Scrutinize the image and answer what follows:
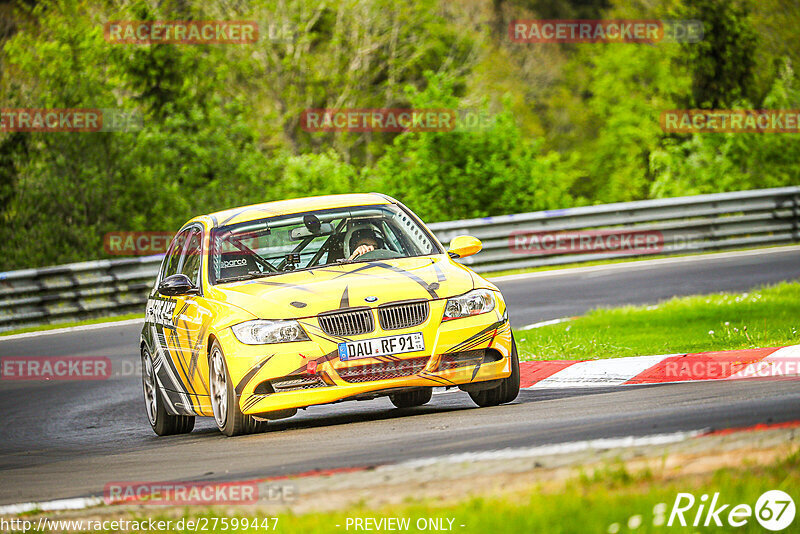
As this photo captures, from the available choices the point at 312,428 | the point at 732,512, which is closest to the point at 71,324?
the point at 312,428

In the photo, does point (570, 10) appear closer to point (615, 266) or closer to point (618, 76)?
point (618, 76)

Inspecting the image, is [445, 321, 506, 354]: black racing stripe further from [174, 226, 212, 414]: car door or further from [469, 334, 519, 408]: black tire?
[174, 226, 212, 414]: car door

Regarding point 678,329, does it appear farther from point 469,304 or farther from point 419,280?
point 419,280

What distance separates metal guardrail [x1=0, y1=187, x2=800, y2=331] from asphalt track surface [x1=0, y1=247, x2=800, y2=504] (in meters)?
5.69

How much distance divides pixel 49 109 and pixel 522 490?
73.4 ft

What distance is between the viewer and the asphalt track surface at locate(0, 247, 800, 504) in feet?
21.1

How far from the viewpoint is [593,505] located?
174 inches

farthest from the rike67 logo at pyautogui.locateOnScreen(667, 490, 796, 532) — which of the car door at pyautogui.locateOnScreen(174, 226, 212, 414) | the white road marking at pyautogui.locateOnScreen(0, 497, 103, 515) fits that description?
the car door at pyautogui.locateOnScreen(174, 226, 212, 414)

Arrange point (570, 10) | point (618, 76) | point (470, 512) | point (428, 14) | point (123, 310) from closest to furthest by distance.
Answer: point (470, 512)
point (123, 310)
point (428, 14)
point (618, 76)
point (570, 10)

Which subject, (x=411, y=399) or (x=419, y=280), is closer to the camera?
(x=419, y=280)

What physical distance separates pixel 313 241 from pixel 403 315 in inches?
60.3

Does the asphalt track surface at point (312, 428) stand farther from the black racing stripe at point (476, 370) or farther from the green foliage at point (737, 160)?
the green foliage at point (737, 160)

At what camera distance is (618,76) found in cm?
5925

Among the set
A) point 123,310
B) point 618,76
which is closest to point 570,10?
point 618,76
